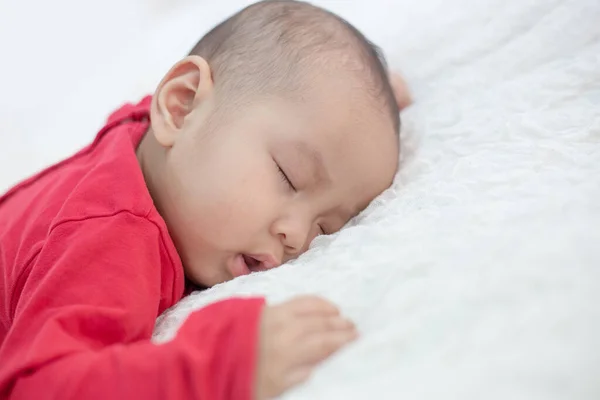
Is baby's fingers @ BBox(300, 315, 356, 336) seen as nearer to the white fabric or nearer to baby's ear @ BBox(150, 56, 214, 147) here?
the white fabric

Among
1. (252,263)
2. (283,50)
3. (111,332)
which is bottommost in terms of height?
(252,263)

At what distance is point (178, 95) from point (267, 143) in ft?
0.58

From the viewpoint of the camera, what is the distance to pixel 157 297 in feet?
2.43

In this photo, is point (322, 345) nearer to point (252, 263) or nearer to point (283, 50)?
point (252, 263)

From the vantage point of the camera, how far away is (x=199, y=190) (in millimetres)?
843

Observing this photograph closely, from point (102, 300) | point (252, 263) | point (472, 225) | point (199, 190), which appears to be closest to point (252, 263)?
point (252, 263)

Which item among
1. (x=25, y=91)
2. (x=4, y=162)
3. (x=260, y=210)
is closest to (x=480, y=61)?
(x=260, y=210)

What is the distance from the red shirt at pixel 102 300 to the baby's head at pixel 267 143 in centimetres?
6

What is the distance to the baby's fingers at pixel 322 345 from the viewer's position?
51cm

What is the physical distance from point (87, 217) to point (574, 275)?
1.70ft

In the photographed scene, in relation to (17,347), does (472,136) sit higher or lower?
lower

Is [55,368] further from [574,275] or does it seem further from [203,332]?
[574,275]

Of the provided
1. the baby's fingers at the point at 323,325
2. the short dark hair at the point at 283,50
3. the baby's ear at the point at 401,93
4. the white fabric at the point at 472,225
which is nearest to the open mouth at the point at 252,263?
the white fabric at the point at 472,225

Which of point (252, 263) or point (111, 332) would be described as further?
point (252, 263)
